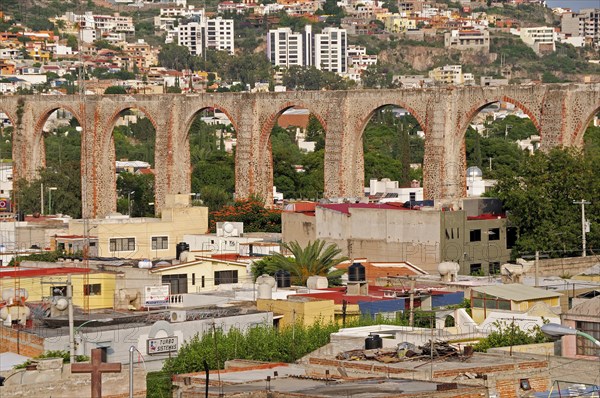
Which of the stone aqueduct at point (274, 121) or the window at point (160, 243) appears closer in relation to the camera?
the window at point (160, 243)

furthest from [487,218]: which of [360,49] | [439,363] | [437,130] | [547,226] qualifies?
[360,49]

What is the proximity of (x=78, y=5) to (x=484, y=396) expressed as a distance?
7226 inches

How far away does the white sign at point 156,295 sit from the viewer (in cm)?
2486

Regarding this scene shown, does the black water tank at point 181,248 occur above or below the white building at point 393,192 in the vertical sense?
below

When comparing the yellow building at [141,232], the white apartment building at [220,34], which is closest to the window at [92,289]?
the yellow building at [141,232]

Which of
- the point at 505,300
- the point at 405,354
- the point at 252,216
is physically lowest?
the point at 405,354

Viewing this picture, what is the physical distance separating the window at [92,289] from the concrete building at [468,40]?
148282 millimetres

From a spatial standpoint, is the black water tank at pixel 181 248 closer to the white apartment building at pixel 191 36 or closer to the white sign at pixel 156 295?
the white sign at pixel 156 295

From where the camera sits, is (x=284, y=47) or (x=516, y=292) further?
(x=284, y=47)

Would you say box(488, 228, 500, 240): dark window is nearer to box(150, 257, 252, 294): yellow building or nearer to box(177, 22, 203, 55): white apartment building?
box(150, 257, 252, 294): yellow building

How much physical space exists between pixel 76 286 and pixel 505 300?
23.6 feet

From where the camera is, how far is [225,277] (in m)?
29.4

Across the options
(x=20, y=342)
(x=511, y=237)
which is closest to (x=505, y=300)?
A: (x=20, y=342)

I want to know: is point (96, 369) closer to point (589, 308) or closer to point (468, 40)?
point (589, 308)
